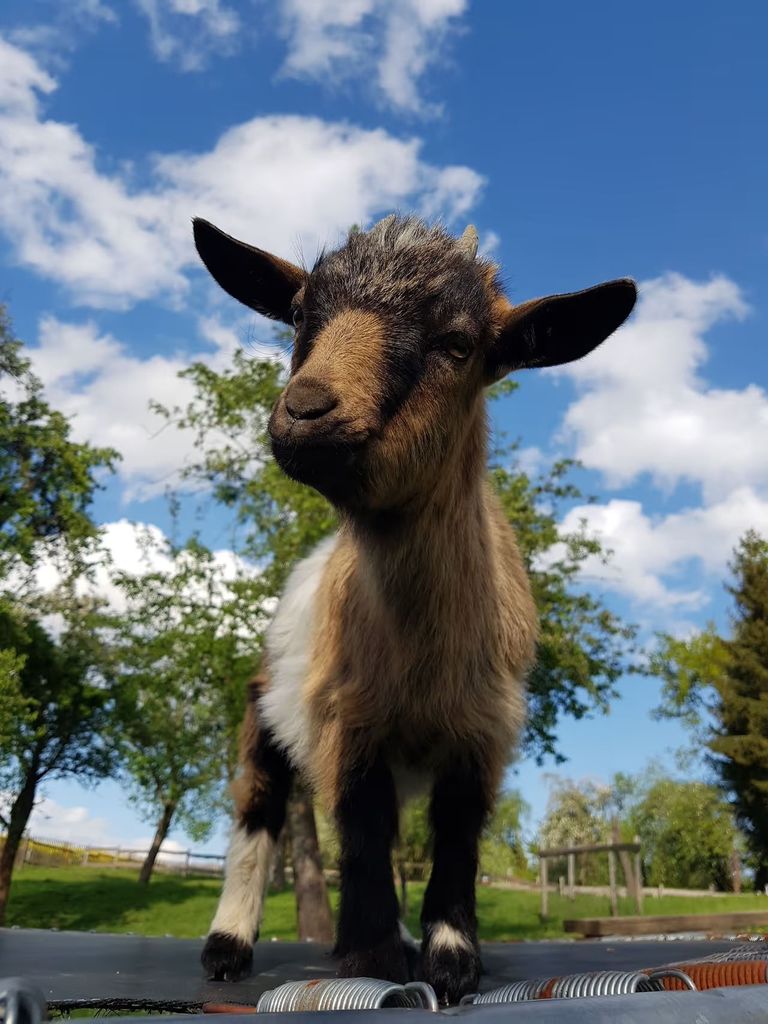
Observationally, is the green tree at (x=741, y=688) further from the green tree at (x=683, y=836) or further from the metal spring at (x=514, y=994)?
the metal spring at (x=514, y=994)

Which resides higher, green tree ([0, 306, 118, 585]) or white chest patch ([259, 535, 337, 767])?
green tree ([0, 306, 118, 585])

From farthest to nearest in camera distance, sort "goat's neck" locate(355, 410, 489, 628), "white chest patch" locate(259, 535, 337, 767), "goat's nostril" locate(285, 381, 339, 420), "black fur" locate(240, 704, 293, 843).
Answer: "black fur" locate(240, 704, 293, 843) < "white chest patch" locate(259, 535, 337, 767) < "goat's neck" locate(355, 410, 489, 628) < "goat's nostril" locate(285, 381, 339, 420)

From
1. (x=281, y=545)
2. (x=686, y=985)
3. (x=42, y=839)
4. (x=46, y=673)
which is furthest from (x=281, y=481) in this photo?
(x=42, y=839)

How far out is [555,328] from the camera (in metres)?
3.91

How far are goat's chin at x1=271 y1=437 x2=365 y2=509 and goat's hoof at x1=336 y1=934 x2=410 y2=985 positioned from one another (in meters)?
1.68

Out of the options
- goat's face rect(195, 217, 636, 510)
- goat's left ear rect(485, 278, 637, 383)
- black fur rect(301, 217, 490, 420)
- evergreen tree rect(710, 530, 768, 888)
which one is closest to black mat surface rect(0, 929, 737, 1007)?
goat's face rect(195, 217, 636, 510)

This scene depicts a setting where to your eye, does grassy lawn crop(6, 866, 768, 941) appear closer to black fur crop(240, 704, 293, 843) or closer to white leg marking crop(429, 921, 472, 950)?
black fur crop(240, 704, 293, 843)

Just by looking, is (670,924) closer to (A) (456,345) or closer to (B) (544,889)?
(B) (544,889)

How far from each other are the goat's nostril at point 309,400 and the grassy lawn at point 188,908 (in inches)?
821

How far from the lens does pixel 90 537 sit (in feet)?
85.9

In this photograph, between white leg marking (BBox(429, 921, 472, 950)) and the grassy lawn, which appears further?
the grassy lawn

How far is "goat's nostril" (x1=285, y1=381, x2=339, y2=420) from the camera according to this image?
9.87 ft

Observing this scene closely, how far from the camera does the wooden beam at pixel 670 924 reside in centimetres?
1411

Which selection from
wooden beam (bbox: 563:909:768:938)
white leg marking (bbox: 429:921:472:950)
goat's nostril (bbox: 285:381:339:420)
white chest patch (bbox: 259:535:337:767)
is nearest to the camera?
goat's nostril (bbox: 285:381:339:420)
